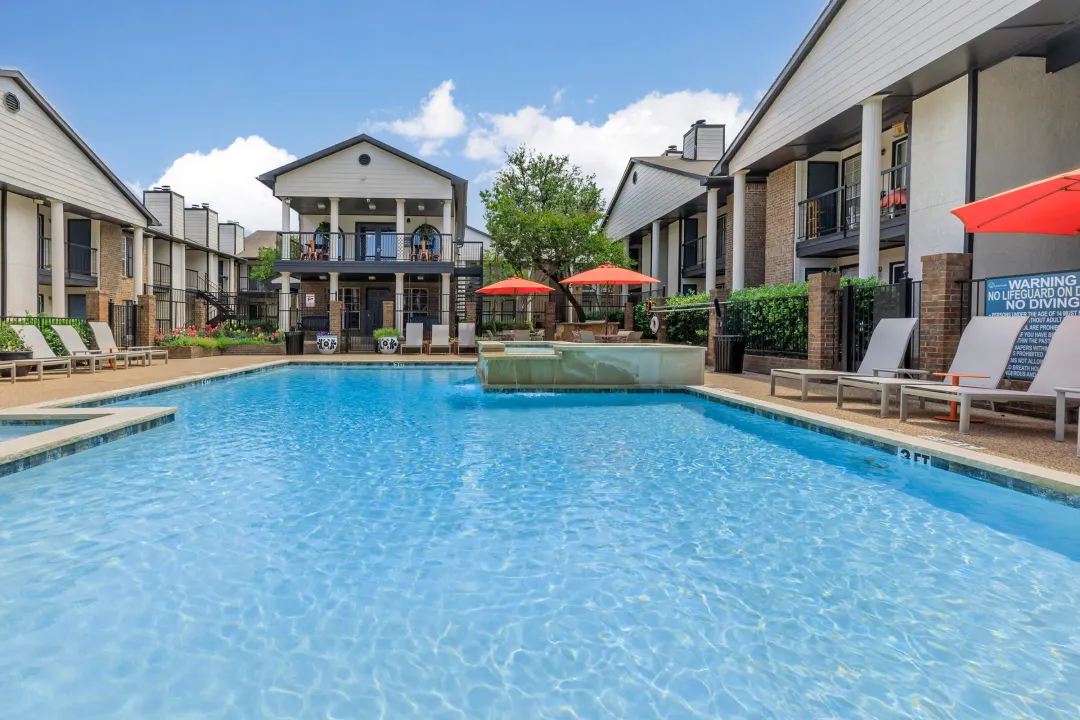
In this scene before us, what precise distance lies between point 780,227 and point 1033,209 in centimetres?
1101

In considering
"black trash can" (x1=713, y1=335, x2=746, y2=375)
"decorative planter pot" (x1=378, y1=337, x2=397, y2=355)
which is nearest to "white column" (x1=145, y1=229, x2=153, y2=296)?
"decorative planter pot" (x1=378, y1=337, x2=397, y2=355)

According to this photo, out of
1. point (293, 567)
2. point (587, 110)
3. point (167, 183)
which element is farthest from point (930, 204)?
point (167, 183)

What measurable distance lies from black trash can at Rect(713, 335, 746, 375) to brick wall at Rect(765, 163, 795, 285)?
4.34 metres

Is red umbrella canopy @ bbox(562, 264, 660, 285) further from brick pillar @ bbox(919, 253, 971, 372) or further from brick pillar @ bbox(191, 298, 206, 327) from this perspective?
brick pillar @ bbox(191, 298, 206, 327)

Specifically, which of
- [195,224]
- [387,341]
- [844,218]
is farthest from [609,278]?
[195,224]

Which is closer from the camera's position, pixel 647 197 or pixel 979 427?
pixel 979 427

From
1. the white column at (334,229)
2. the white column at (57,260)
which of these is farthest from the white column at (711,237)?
the white column at (57,260)

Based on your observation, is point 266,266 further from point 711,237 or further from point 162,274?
point 711,237

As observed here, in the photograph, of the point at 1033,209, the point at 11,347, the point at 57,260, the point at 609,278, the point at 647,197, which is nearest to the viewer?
the point at 1033,209

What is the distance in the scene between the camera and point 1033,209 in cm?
625

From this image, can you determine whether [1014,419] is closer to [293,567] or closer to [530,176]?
[293,567]

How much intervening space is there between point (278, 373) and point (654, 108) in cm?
3610

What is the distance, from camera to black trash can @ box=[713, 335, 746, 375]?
1317 cm

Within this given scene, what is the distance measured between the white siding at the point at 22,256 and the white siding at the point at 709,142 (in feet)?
73.4
